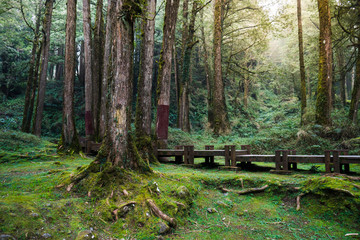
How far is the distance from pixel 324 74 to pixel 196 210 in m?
11.3

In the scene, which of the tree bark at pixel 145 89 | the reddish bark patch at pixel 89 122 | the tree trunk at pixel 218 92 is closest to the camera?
the tree bark at pixel 145 89

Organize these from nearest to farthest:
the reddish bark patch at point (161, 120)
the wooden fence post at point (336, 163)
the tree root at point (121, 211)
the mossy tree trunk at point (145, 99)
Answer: the tree root at point (121, 211), the wooden fence post at point (336, 163), the mossy tree trunk at point (145, 99), the reddish bark patch at point (161, 120)

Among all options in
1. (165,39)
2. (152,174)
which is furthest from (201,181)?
(165,39)

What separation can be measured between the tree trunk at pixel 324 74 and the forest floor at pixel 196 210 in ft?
22.8

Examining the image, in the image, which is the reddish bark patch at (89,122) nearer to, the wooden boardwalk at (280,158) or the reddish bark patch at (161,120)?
the reddish bark patch at (161,120)

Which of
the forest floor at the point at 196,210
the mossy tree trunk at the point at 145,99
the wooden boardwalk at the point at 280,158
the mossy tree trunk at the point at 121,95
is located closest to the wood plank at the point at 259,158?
the wooden boardwalk at the point at 280,158

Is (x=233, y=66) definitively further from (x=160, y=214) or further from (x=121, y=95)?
(x=160, y=214)

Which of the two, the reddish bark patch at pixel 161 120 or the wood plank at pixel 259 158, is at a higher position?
the reddish bark patch at pixel 161 120

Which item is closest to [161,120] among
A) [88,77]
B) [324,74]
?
[88,77]

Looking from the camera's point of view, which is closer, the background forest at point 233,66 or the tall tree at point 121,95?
the tall tree at point 121,95

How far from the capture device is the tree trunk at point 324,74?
12461mm

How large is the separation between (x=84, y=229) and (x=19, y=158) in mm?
7837

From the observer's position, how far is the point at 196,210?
5.58m

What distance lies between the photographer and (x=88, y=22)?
47.8 feet
